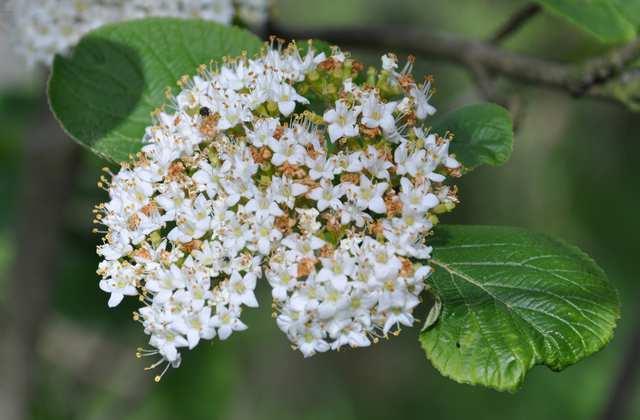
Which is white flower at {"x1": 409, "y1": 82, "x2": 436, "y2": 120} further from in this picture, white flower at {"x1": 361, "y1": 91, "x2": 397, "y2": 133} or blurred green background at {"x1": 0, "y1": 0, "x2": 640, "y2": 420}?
blurred green background at {"x1": 0, "y1": 0, "x2": 640, "y2": 420}

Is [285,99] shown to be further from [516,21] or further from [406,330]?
[406,330]

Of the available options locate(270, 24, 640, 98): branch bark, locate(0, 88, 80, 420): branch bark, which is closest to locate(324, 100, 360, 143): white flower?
locate(270, 24, 640, 98): branch bark

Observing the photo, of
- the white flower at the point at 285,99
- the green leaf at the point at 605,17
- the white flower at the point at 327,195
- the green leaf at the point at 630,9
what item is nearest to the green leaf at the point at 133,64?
the white flower at the point at 285,99

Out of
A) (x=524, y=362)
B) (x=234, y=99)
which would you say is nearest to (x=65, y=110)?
(x=234, y=99)

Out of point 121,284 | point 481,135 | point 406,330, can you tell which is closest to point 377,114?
point 481,135

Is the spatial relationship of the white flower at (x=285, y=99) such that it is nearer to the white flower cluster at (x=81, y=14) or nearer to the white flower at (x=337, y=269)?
the white flower at (x=337, y=269)

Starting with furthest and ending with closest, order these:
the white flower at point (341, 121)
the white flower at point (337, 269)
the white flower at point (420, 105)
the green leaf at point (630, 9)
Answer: the green leaf at point (630, 9) < the white flower at point (420, 105) < the white flower at point (341, 121) < the white flower at point (337, 269)

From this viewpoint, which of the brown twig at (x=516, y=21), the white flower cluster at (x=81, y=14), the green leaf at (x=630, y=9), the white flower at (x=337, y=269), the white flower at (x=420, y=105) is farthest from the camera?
the brown twig at (x=516, y=21)
